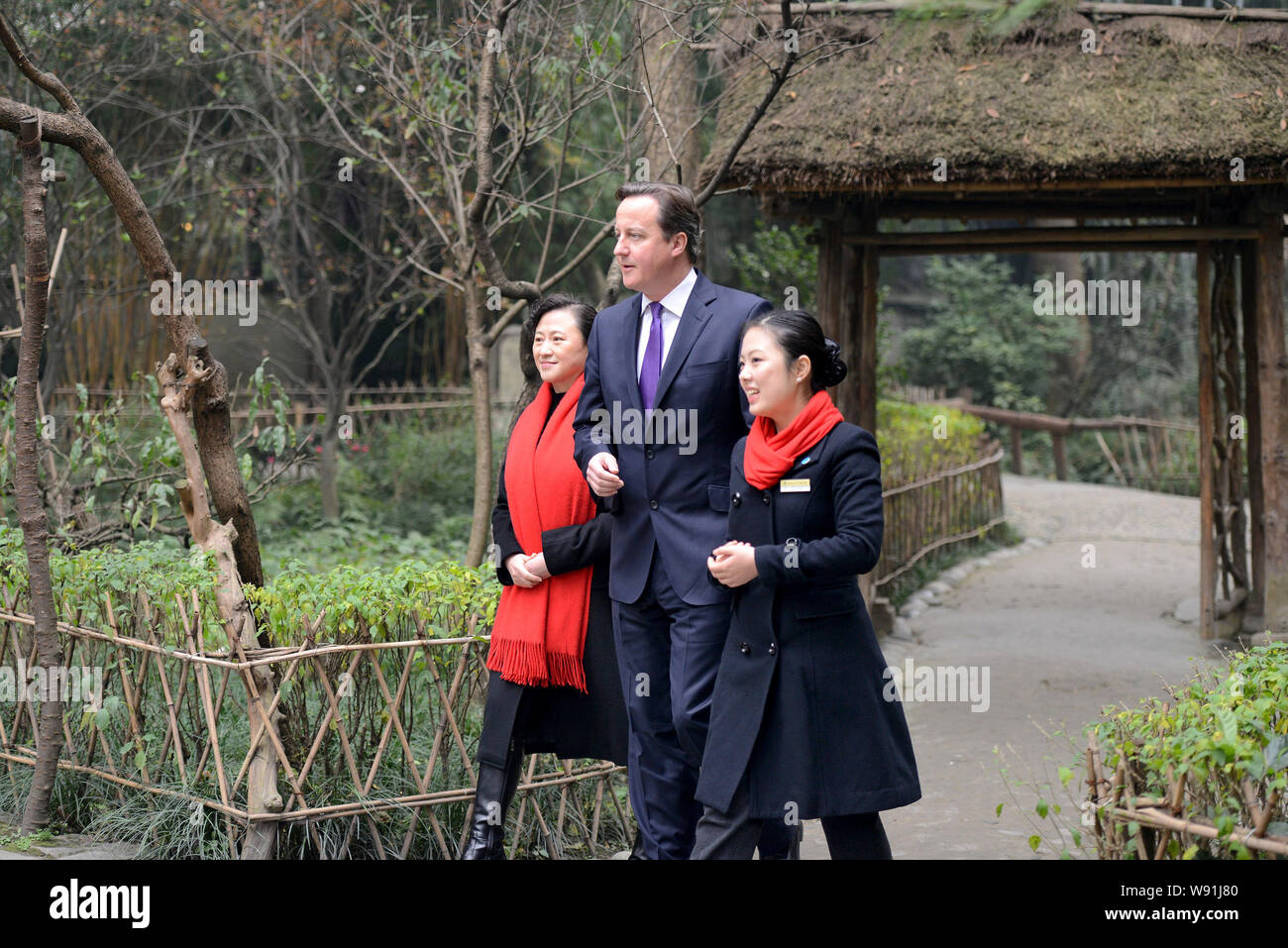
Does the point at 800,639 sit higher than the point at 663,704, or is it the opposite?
the point at 800,639

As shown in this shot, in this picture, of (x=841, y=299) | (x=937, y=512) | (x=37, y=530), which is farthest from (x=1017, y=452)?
(x=37, y=530)

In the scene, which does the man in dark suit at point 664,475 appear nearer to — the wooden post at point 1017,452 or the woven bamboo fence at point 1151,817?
the woven bamboo fence at point 1151,817

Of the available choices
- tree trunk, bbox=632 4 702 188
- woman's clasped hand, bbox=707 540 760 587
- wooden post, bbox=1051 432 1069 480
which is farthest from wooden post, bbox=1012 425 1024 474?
woman's clasped hand, bbox=707 540 760 587

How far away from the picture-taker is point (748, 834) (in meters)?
3.18

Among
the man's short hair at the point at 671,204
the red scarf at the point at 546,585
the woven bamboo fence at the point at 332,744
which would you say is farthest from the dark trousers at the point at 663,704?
the man's short hair at the point at 671,204

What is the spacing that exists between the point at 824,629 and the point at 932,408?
11503 mm

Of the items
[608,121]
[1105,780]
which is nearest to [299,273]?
[608,121]

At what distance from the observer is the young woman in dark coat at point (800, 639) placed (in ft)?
10.1

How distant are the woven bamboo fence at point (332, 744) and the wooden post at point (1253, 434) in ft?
18.9

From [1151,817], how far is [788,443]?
119 centimetres

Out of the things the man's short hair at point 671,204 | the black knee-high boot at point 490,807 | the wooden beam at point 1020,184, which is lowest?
the black knee-high boot at point 490,807

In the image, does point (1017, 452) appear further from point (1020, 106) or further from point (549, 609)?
point (549, 609)

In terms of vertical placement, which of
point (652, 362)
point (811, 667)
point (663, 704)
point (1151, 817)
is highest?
point (652, 362)
